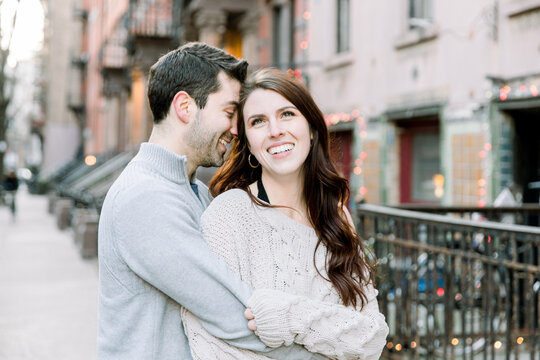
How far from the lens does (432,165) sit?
9617mm

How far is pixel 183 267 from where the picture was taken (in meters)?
1.85

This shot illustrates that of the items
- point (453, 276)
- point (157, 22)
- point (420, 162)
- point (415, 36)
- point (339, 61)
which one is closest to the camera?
point (453, 276)

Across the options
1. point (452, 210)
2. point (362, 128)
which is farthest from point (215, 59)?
point (362, 128)

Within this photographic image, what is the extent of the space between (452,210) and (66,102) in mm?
43261

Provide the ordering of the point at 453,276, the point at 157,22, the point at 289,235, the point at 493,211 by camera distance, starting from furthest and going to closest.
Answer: the point at 157,22
the point at 493,211
the point at 453,276
the point at 289,235

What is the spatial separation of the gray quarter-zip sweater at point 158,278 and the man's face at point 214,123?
0.17m

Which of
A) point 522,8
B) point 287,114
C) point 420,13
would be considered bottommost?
point 287,114

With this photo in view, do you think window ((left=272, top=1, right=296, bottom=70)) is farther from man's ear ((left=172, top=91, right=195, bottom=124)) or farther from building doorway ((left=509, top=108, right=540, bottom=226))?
man's ear ((left=172, top=91, right=195, bottom=124))

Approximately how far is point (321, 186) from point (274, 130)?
0.34 m

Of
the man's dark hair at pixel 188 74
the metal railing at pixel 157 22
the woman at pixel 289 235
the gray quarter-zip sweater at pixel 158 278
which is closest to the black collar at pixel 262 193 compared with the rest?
the woman at pixel 289 235

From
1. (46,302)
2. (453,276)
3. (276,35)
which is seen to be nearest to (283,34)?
(276,35)

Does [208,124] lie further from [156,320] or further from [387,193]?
[387,193]

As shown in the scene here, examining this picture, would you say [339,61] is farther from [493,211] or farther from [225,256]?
[225,256]

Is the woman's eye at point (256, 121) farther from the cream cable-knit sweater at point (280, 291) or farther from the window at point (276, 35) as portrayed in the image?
the window at point (276, 35)
